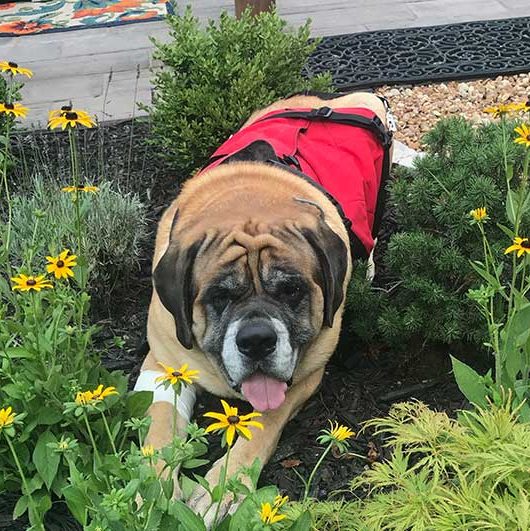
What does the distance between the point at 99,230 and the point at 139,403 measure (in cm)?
116

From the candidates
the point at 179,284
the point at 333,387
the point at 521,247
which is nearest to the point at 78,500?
the point at 179,284

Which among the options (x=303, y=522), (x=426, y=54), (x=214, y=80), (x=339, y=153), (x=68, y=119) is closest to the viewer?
(x=303, y=522)

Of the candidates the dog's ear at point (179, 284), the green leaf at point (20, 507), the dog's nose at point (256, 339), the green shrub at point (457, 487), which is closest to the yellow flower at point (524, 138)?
the green shrub at point (457, 487)

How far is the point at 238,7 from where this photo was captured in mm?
5199

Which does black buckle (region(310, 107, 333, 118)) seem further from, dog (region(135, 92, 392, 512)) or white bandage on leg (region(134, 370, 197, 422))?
white bandage on leg (region(134, 370, 197, 422))

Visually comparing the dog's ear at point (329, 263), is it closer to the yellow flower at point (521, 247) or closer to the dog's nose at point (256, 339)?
the dog's nose at point (256, 339)

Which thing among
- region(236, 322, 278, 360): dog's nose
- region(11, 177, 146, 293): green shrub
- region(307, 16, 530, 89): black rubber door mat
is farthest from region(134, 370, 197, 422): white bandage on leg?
region(307, 16, 530, 89): black rubber door mat

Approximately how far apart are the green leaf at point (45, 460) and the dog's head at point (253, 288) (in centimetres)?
58

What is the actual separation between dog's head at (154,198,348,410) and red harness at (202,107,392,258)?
0.60 m

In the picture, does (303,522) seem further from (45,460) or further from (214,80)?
(214,80)

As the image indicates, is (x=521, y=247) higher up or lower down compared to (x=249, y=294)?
higher up

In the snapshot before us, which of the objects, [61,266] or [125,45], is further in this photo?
[125,45]

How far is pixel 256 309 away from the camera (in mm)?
2443

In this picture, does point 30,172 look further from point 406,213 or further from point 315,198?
point 406,213
